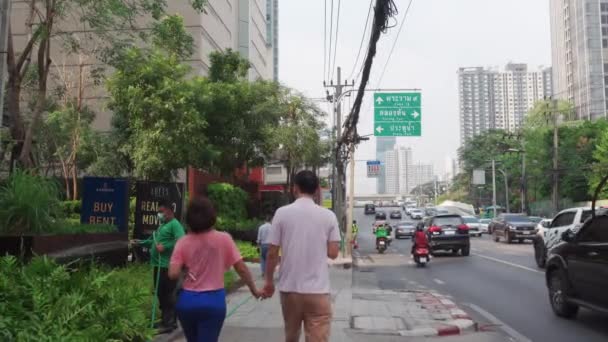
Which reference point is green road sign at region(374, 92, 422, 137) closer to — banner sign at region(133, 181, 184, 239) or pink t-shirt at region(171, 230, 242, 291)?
banner sign at region(133, 181, 184, 239)

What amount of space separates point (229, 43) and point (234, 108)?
22.2m

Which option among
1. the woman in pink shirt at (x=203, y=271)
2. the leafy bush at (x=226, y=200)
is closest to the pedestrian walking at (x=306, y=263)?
the woman in pink shirt at (x=203, y=271)

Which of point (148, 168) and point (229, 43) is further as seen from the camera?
point (229, 43)

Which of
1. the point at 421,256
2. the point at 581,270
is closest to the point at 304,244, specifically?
the point at 581,270

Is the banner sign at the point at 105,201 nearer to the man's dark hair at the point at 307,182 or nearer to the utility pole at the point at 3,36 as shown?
the utility pole at the point at 3,36

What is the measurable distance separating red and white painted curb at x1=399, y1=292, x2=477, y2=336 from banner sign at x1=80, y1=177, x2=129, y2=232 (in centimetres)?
620

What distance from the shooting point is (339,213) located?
34250 mm

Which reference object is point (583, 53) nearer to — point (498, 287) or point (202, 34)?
point (202, 34)

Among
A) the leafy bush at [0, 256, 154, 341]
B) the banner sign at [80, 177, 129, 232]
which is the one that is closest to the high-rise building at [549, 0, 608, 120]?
the banner sign at [80, 177, 129, 232]

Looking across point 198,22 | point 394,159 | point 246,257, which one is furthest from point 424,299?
point 394,159

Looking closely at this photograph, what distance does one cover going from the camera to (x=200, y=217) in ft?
15.4

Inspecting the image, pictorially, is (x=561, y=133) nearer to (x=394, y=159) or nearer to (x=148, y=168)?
(x=148, y=168)

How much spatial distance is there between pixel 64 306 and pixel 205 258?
194 centimetres

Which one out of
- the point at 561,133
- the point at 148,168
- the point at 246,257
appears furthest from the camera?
the point at 561,133
